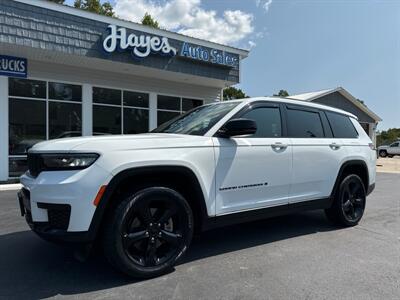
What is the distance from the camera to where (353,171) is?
18.8 ft

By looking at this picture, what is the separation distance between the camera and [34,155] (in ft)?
11.1

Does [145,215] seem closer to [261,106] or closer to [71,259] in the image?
[71,259]

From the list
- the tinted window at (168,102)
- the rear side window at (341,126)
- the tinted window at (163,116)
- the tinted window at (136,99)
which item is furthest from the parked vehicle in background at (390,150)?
the rear side window at (341,126)

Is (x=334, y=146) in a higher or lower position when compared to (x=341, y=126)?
lower

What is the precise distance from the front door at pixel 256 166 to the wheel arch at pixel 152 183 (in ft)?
0.78

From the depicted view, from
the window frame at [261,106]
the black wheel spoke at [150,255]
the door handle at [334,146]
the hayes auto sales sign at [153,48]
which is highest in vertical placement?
the hayes auto sales sign at [153,48]

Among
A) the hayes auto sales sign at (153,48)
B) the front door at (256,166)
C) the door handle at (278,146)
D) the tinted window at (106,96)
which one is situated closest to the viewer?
the front door at (256,166)

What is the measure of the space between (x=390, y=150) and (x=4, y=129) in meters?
38.5

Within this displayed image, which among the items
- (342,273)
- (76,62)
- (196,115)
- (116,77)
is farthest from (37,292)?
(116,77)

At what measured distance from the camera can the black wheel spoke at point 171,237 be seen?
3.51 m

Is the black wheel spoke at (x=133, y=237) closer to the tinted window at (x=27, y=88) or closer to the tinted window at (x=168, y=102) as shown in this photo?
the tinted window at (x=27, y=88)

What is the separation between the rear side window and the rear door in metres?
0.13

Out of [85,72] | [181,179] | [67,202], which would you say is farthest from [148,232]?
[85,72]

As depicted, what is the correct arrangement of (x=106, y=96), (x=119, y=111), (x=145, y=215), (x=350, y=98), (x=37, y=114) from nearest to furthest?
(x=145, y=215)
(x=37, y=114)
(x=106, y=96)
(x=119, y=111)
(x=350, y=98)
